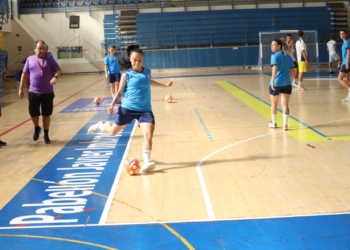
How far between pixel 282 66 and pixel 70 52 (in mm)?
24849

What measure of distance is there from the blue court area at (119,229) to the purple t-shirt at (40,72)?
10.4ft

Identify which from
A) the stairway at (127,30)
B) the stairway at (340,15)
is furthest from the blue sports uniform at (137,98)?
the stairway at (340,15)

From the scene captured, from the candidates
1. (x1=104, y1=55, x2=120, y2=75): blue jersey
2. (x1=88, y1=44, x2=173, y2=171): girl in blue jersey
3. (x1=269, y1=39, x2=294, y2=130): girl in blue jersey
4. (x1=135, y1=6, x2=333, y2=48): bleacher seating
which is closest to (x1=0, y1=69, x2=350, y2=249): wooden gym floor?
(x1=88, y1=44, x2=173, y2=171): girl in blue jersey

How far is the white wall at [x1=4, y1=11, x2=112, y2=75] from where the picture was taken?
3178 centimetres

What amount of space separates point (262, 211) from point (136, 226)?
1255mm

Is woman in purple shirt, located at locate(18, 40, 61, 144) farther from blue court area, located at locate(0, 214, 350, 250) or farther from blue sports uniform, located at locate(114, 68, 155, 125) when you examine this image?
blue court area, located at locate(0, 214, 350, 250)

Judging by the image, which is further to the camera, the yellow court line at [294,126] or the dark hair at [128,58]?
the yellow court line at [294,126]

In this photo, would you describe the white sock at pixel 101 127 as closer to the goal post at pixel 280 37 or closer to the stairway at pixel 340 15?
the goal post at pixel 280 37

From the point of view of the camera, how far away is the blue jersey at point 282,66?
9.31 metres

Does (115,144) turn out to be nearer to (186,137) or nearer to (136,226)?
(186,137)

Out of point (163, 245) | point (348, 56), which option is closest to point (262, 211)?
point (163, 245)

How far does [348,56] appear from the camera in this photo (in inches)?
516

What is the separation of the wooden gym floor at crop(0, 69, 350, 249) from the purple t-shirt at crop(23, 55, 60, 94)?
3.29 feet

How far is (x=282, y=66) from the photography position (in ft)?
30.6
